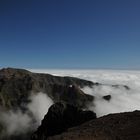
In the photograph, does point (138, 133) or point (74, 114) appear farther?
point (74, 114)

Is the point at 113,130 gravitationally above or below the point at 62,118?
above

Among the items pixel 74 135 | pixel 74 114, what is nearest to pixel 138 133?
pixel 74 135

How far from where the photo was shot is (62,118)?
5699 inches

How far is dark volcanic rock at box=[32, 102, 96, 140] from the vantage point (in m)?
135

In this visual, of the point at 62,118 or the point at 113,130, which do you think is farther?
the point at 62,118

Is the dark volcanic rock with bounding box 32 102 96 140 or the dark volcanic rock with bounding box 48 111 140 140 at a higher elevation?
the dark volcanic rock with bounding box 48 111 140 140

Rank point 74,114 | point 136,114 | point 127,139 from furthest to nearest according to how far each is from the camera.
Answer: point 74,114
point 136,114
point 127,139

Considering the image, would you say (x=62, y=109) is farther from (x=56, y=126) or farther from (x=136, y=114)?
(x=136, y=114)

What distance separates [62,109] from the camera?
15138 cm

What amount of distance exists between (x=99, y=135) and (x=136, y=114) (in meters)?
13.7

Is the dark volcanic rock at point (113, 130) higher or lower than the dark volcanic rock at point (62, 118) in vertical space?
higher

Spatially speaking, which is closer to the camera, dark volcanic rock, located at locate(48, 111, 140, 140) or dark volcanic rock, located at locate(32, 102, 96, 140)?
dark volcanic rock, located at locate(48, 111, 140, 140)

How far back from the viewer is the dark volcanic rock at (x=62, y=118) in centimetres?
13475

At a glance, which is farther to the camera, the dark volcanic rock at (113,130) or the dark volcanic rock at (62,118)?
the dark volcanic rock at (62,118)
